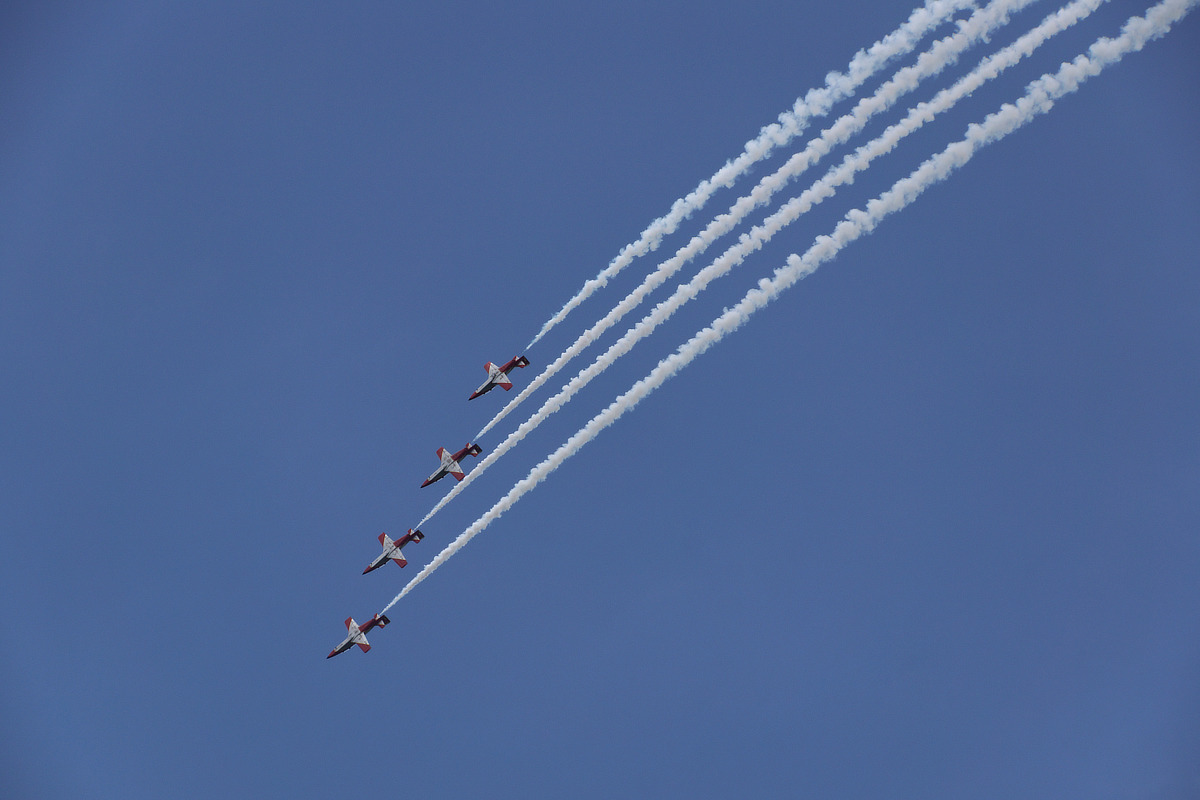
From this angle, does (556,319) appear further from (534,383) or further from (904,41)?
(904,41)

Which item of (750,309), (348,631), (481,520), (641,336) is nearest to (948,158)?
(750,309)

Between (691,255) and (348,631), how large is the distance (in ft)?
84.1

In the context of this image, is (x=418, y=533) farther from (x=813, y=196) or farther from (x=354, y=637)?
(x=813, y=196)

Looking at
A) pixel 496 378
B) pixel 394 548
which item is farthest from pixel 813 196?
pixel 394 548

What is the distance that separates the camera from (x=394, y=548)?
159 feet

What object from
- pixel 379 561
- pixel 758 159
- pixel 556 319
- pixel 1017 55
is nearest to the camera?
pixel 1017 55

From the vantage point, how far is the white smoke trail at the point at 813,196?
101ft

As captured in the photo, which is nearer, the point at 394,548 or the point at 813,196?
the point at 813,196

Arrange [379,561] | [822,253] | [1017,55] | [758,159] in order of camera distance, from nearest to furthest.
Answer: [1017,55]
[822,253]
[758,159]
[379,561]

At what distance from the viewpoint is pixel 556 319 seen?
39094 mm

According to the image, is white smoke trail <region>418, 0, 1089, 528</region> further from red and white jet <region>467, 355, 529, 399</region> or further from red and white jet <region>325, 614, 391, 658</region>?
red and white jet <region>325, 614, 391, 658</region>

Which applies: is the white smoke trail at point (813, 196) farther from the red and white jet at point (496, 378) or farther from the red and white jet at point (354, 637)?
the red and white jet at point (354, 637)

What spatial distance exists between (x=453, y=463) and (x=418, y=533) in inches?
153

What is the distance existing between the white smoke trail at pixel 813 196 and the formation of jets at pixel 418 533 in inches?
280
